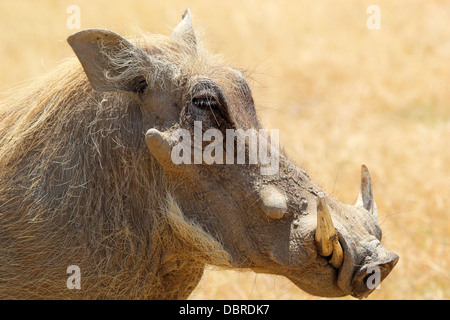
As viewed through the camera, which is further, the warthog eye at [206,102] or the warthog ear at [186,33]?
the warthog ear at [186,33]

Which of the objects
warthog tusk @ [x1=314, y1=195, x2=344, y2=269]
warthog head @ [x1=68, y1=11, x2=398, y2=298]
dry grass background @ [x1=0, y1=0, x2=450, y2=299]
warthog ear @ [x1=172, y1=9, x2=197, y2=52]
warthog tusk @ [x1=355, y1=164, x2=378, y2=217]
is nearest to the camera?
warthog tusk @ [x1=314, y1=195, x2=344, y2=269]

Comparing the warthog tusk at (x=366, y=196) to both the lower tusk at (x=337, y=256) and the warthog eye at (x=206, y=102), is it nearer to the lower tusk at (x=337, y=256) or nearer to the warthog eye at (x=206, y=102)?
the lower tusk at (x=337, y=256)

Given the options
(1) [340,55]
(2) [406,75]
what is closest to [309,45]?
(1) [340,55]

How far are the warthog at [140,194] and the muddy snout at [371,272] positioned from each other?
0.03 metres

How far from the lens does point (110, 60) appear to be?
8.59 feet

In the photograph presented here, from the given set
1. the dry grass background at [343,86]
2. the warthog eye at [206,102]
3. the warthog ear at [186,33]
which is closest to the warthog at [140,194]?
the warthog eye at [206,102]

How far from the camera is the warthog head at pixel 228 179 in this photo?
2479 mm

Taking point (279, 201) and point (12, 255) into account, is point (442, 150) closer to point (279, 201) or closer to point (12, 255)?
point (279, 201)

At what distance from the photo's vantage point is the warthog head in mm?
2479
